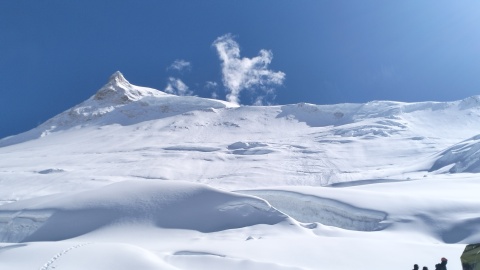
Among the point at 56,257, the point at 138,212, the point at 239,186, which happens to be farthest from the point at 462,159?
the point at 56,257

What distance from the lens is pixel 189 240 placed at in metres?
15.8

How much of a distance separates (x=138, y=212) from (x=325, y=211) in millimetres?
8105

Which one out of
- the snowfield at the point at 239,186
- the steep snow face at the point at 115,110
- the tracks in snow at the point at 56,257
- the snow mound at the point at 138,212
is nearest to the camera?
the tracks in snow at the point at 56,257

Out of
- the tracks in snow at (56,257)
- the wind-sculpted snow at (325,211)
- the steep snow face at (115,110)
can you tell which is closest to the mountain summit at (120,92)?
the steep snow face at (115,110)

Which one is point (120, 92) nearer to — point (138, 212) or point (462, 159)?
point (462, 159)

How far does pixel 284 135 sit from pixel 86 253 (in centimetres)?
5306

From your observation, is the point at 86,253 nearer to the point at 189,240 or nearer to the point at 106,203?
the point at 189,240

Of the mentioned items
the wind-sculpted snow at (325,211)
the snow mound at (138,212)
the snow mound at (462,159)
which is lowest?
the snow mound at (138,212)

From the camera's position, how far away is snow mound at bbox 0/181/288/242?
58.0 feet

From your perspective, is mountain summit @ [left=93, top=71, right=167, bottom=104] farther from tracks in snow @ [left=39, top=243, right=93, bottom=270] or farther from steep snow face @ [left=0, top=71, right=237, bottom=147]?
tracks in snow @ [left=39, top=243, right=93, bottom=270]

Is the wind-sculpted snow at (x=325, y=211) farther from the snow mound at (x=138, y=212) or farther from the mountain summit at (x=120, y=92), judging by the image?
the mountain summit at (x=120, y=92)

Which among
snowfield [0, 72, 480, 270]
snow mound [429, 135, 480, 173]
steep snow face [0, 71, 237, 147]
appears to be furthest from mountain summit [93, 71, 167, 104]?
snow mound [429, 135, 480, 173]

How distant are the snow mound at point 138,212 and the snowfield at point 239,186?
0.07 meters

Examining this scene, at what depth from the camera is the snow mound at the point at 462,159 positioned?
36656mm
